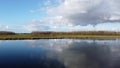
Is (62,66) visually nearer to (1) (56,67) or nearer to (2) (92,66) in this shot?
(1) (56,67)

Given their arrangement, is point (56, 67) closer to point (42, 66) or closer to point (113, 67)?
point (42, 66)

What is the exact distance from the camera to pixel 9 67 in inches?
729

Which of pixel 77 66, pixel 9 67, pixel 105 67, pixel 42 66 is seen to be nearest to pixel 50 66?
pixel 42 66

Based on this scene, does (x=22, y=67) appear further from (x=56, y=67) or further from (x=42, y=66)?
(x=56, y=67)

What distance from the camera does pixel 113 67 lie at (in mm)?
17969

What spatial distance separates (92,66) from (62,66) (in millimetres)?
2751

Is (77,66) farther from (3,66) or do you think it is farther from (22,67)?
(3,66)

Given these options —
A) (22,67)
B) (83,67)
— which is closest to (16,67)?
(22,67)

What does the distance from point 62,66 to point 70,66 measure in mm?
741

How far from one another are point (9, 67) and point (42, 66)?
9.99ft

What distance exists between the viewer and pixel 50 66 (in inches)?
736

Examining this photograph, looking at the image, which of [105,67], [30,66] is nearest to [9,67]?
[30,66]

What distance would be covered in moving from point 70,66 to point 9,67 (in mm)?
5648

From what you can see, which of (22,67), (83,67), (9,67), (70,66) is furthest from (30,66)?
(83,67)
